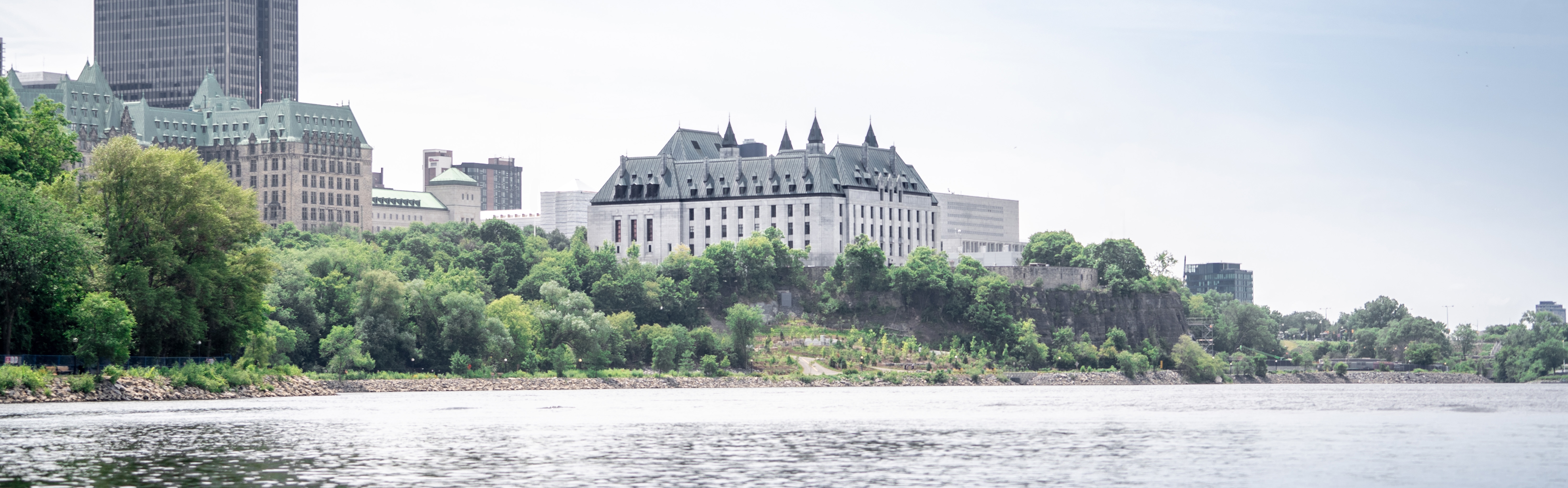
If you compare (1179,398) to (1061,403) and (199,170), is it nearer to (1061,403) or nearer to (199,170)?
(1061,403)

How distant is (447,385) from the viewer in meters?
140

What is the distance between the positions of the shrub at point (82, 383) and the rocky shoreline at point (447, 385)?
7.7 inches

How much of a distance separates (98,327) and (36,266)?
4867mm

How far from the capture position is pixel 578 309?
17200 cm

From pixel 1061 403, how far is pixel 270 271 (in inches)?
2042

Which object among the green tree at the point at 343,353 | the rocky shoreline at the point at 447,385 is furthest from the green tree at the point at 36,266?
the green tree at the point at 343,353

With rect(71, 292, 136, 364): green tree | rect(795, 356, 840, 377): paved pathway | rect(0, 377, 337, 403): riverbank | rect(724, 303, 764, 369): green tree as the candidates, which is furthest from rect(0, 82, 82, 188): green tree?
rect(795, 356, 840, 377): paved pathway

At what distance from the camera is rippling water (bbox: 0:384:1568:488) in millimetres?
49281

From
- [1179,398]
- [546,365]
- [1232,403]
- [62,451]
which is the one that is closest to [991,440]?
[62,451]

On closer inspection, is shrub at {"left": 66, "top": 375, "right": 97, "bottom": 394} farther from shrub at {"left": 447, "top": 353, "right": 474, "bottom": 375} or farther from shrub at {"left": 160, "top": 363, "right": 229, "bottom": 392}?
shrub at {"left": 447, "top": 353, "right": 474, "bottom": 375}

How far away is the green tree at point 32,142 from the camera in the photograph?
98.6 metres

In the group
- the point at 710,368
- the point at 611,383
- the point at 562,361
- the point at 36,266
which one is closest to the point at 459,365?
the point at 562,361

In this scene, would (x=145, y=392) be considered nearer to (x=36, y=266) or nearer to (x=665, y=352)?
(x=36, y=266)

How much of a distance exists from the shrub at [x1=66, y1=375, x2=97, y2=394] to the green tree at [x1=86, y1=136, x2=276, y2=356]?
6.62m
